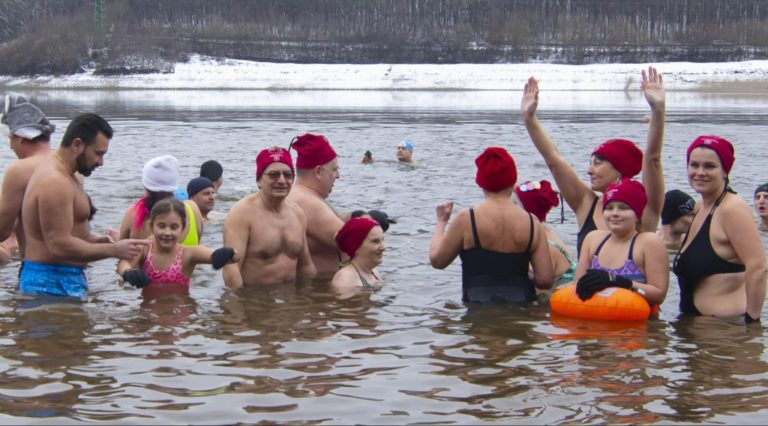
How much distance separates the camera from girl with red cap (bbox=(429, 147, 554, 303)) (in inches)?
318

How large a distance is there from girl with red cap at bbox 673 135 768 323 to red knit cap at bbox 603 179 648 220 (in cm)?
35

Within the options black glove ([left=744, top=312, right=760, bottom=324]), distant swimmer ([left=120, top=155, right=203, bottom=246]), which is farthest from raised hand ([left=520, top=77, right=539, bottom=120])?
distant swimmer ([left=120, top=155, right=203, bottom=246])

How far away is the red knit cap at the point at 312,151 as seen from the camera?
9523 millimetres

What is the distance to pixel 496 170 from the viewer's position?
801 centimetres

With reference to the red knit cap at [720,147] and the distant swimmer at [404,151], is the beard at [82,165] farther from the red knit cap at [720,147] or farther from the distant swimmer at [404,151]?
the distant swimmer at [404,151]

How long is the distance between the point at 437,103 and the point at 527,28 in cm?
3891

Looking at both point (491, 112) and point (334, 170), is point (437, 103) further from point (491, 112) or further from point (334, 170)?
point (334, 170)

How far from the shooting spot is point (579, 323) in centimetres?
800

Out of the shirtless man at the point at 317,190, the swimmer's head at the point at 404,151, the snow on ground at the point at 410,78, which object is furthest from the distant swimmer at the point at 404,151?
the snow on ground at the point at 410,78

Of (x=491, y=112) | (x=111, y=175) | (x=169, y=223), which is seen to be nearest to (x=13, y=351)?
(x=169, y=223)

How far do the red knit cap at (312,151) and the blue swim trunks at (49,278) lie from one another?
216cm

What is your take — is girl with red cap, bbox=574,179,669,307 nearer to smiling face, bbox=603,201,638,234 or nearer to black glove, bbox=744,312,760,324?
smiling face, bbox=603,201,638,234

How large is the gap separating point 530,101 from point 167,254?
3121 mm

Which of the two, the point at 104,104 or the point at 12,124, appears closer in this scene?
the point at 12,124
